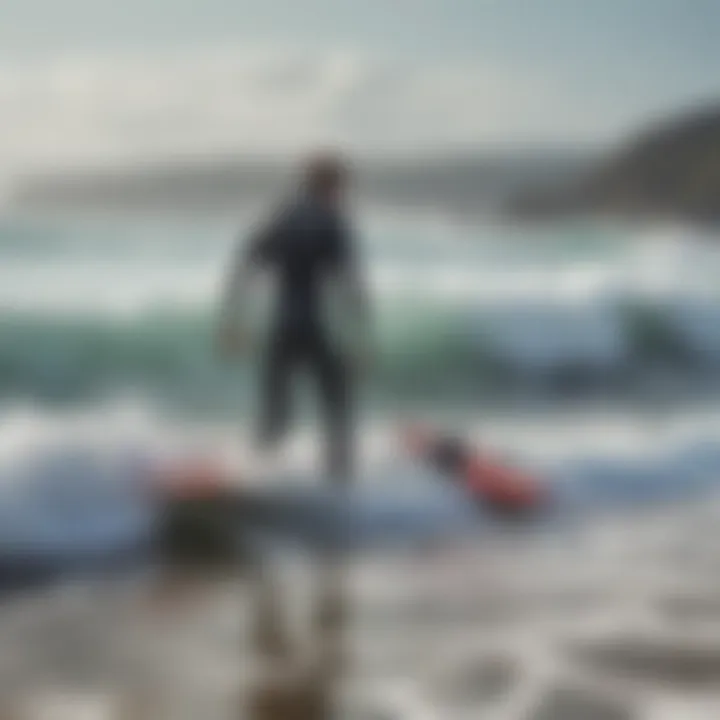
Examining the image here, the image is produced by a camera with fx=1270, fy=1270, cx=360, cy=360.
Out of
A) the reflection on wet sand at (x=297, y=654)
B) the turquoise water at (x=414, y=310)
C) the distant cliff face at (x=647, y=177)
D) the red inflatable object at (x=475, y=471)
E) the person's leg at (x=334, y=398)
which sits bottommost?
the reflection on wet sand at (x=297, y=654)

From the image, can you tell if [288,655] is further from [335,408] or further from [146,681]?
[335,408]

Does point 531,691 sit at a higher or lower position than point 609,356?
lower

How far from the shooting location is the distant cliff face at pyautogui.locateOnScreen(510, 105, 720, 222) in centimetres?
144

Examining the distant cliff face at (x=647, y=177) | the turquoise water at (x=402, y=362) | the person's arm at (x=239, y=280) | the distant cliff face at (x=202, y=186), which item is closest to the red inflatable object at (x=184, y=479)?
the turquoise water at (x=402, y=362)

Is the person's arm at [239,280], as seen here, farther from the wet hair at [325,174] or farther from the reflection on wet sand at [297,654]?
the reflection on wet sand at [297,654]

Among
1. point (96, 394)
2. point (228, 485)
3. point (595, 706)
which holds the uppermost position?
point (96, 394)

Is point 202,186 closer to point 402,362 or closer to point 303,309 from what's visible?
point 303,309

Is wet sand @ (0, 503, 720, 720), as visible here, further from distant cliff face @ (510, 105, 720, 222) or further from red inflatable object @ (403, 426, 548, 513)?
distant cliff face @ (510, 105, 720, 222)

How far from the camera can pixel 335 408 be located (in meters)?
1.37

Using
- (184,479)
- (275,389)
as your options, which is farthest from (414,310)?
(184,479)

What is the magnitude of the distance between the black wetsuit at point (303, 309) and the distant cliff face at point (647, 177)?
236mm

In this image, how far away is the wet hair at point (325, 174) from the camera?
54.6 inches

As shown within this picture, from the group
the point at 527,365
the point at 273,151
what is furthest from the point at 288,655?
the point at 273,151

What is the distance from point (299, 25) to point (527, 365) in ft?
1.48
